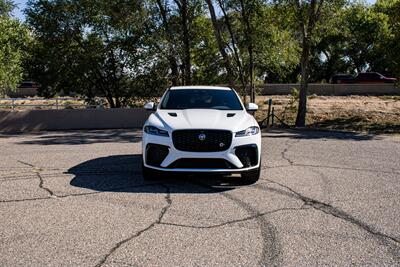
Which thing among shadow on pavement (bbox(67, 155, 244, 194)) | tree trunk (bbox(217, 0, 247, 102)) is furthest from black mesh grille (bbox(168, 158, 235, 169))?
tree trunk (bbox(217, 0, 247, 102))

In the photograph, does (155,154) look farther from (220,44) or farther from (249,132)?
(220,44)

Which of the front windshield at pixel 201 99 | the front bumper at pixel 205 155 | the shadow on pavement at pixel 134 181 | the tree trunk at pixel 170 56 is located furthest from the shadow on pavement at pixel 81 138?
the front bumper at pixel 205 155

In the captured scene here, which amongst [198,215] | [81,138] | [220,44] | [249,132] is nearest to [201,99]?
[249,132]

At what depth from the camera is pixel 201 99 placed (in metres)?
9.34

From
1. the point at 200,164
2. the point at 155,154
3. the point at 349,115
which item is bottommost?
the point at 349,115

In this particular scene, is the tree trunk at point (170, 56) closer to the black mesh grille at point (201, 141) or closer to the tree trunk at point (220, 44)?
the tree trunk at point (220, 44)

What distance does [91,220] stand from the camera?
5887mm

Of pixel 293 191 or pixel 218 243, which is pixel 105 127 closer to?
pixel 293 191

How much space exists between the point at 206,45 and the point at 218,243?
62.2 feet

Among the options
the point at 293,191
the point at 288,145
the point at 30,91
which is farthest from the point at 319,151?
the point at 30,91

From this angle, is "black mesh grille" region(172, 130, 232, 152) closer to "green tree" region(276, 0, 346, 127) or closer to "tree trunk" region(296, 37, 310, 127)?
"green tree" region(276, 0, 346, 127)

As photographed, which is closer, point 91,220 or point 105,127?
point 91,220

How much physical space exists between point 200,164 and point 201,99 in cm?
207

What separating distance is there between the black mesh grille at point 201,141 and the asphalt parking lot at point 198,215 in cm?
62
